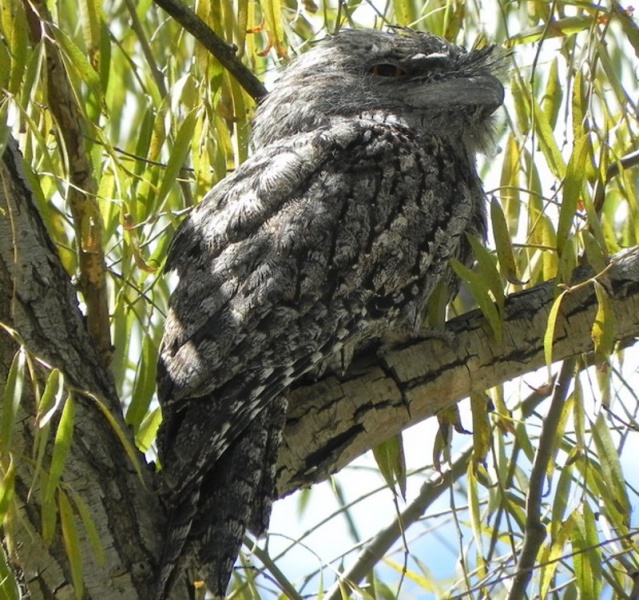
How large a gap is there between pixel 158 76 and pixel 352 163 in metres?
0.54

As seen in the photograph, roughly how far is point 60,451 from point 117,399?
1.86 feet

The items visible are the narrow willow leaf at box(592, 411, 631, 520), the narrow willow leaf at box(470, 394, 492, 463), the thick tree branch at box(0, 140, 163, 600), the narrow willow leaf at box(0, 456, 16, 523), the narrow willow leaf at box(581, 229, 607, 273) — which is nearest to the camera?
the narrow willow leaf at box(0, 456, 16, 523)

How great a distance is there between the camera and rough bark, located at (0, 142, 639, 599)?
1.78 metres

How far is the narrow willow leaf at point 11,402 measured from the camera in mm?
1432

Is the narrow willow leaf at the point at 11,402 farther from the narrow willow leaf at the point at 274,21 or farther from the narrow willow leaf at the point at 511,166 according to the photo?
the narrow willow leaf at the point at 511,166

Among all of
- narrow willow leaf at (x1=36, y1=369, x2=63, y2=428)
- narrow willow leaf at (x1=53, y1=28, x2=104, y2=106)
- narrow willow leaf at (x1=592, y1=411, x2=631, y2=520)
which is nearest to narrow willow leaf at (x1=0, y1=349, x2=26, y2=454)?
narrow willow leaf at (x1=36, y1=369, x2=63, y2=428)


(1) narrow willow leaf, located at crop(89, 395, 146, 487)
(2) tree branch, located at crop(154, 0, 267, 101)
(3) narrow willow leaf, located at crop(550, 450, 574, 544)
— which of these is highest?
(2) tree branch, located at crop(154, 0, 267, 101)

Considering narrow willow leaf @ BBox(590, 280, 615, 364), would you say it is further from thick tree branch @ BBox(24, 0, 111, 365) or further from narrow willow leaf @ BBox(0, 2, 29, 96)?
narrow willow leaf @ BBox(0, 2, 29, 96)

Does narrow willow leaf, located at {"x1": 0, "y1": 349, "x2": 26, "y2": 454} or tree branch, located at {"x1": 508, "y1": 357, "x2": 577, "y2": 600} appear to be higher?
tree branch, located at {"x1": 508, "y1": 357, "x2": 577, "y2": 600}

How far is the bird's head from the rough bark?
720mm

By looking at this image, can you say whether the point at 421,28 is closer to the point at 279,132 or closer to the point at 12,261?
the point at 279,132

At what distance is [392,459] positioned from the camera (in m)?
2.48

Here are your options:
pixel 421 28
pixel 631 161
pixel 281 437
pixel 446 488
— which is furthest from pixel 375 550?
pixel 421 28

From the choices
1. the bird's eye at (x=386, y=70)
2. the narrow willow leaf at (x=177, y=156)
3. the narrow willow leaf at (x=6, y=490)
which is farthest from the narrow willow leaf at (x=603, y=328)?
the bird's eye at (x=386, y=70)
